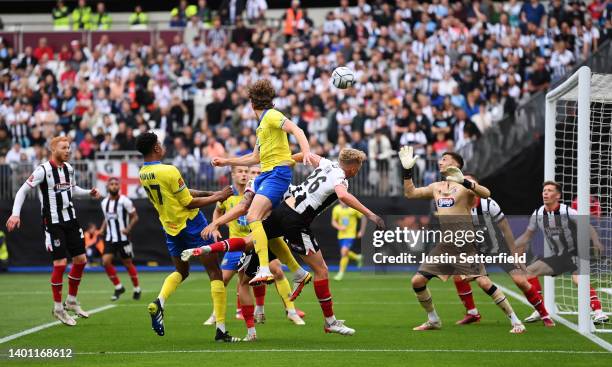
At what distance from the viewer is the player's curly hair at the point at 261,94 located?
1133 centimetres

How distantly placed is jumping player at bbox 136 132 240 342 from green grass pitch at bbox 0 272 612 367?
56cm

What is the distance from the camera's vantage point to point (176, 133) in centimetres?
2919

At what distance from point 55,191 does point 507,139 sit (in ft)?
41.6

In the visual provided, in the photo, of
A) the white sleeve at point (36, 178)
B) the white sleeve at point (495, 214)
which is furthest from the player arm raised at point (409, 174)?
the white sleeve at point (36, 178)

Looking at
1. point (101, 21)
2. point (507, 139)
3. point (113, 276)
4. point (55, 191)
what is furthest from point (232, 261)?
point (101, 21)

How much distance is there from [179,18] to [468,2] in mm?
10371

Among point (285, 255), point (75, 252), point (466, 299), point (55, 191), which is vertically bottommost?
point (466, 299)

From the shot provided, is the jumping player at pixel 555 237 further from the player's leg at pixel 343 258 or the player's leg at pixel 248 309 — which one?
the player's leg at pixel 343 258

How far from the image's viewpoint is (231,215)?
11.5 meters

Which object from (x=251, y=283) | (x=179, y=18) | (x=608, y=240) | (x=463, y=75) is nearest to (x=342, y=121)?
(x=463, y=75)

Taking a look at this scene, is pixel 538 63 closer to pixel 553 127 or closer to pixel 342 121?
pixel 342 121

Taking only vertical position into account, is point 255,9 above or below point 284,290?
above

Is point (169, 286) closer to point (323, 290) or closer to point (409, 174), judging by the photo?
point (323, 290)

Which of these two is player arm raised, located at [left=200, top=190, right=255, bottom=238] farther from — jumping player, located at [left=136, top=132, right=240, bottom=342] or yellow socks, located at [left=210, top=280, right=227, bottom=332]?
yellow socks, located at [left=210, top=280, right=227, bottom=332]
